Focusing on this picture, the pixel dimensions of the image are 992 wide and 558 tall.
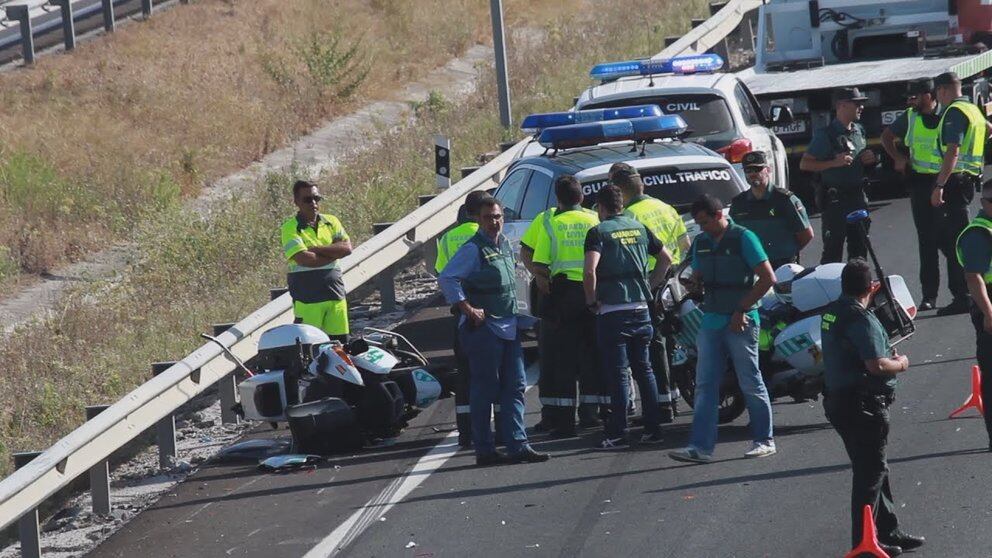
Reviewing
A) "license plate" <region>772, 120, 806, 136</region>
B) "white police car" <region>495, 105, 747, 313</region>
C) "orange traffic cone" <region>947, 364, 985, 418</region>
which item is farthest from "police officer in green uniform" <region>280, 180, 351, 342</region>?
"license plate" <region>772, 120, 806, 136</region>

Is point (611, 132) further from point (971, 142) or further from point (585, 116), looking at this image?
point (971, 142)

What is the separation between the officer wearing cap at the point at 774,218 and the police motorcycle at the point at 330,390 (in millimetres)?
2503

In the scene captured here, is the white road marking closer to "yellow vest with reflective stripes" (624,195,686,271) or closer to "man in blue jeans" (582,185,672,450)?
"man in blue jeans" (582,185,672,450)

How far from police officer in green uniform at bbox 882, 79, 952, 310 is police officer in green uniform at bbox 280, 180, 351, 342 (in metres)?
4.73

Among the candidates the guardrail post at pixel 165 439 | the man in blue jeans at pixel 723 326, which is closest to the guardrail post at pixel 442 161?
the guardrail post at pixel 165 439

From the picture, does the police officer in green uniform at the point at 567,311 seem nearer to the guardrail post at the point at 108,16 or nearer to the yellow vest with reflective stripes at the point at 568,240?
the yellow vest with reflective stripes at the point at 568,240

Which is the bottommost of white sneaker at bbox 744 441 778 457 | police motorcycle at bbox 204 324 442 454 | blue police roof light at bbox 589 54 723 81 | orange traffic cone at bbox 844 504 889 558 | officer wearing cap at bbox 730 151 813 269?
white sneaker at bbox 744 441 778 457

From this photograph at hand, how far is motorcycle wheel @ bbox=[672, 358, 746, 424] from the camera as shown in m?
11.2

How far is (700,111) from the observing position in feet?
55.2

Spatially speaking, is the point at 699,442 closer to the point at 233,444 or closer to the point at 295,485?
the point at 295,485

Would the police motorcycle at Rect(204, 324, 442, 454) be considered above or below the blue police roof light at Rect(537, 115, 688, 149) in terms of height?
below

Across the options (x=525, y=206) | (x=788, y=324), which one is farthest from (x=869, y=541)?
(x=525, y=206)

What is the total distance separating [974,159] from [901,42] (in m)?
8.85

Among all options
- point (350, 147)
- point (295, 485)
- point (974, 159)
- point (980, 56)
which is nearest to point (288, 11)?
point (350, 147)
